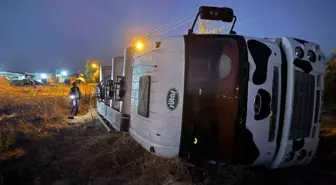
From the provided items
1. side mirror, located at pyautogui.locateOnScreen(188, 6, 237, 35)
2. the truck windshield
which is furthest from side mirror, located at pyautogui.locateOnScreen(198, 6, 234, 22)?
the truck windshield

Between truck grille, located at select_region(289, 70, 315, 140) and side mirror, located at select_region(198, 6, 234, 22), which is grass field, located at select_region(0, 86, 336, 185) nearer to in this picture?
truck grille, located at select_region(289, 70, 315, 140)

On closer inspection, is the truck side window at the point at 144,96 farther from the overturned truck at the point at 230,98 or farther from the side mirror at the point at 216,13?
the side mirror at the point at 216,13

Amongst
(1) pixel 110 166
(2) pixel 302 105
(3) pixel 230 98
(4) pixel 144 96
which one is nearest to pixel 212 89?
(3) pixel 230 98

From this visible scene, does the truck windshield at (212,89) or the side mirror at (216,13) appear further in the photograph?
the side mirror at (216,13)

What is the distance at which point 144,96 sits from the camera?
3914 mm

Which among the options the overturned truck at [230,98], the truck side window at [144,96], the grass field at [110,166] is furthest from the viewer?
the truck side window at [144,96]

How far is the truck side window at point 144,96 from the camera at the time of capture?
3818mm

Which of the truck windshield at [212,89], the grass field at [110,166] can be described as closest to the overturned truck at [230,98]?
the truck windshield at [212,89]

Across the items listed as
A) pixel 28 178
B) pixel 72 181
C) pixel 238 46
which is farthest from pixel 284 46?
pixel 28 178

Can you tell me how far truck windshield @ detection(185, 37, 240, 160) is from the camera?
3258 millimetres

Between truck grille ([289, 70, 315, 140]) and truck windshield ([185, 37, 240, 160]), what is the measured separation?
0.95m

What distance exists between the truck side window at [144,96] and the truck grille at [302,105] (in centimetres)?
195

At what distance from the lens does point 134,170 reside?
399cm

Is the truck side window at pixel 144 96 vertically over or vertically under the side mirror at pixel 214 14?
Result: under
